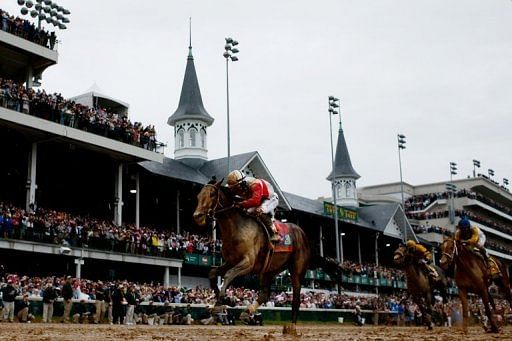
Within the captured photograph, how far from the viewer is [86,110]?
37.7 metres

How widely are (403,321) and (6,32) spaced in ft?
88.8

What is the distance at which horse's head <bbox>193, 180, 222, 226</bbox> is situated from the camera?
12.1 metres

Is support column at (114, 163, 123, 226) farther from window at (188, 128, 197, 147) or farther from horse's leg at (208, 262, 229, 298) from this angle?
horse's leg at (208, 262, 229, 298)

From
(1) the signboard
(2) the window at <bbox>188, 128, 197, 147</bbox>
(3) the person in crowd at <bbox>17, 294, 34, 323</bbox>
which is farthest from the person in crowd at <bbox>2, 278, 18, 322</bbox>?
(2) the window at <bbox>188, 128, 197, 147</bbox>

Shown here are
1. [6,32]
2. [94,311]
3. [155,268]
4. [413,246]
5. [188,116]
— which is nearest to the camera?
[413,246]

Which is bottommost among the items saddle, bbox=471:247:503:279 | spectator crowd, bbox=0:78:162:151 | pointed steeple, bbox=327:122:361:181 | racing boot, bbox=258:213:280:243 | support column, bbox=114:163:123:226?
saddle, bbox=471:247:503:279

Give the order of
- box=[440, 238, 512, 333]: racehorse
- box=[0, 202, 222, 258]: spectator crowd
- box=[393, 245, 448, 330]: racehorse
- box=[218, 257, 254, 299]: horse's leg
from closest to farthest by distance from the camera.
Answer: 1. box=[218, 257, 254, 299]: horse's leg
2. box=[440, 238, 512, 333]: racehorse
3. box=[393, 245, 448, 330]: racehorse
4. box=[0, 202, 222, 258]: spectator crowd

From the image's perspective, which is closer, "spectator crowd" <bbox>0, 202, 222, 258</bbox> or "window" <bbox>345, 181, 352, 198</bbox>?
"spectator crowd" <bbox>0, 202, 222, 258</bbox>

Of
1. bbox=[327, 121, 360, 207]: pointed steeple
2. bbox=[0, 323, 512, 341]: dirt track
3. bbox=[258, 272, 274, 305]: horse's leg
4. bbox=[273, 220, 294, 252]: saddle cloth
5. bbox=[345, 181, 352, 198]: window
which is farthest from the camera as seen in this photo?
bbox=[345, 181, 352, 198]: window

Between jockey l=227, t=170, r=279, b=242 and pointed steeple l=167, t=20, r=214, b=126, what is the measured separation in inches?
2059

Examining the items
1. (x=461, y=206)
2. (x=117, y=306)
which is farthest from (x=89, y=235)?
(x=461, y=206)

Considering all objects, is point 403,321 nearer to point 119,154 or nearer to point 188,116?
point 119,154

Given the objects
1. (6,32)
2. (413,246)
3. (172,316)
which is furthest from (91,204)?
(413,246)

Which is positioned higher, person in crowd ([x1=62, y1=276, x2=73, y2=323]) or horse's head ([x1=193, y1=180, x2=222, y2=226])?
horse's head ([x1=193, y1=180, x2=222, y2=226])
